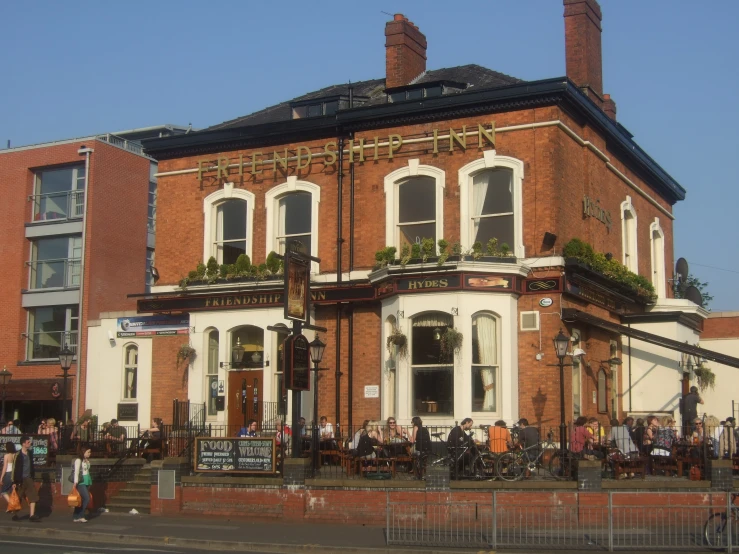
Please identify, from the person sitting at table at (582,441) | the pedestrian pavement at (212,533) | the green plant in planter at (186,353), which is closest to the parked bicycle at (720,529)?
the person sitting at table at (582,441)

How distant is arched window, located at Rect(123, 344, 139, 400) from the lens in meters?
29.8

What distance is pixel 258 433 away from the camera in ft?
79.6

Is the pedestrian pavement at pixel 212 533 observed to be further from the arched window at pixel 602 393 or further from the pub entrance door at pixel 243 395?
the arched window at pixel 602 393

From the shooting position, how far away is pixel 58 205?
43688mm

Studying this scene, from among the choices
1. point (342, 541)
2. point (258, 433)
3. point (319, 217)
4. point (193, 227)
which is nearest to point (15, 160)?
point (193, 227)

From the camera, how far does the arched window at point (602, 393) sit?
27.0 m

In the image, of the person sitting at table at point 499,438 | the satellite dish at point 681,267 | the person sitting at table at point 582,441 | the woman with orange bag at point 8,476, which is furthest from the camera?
the satellite dish at point 681,267

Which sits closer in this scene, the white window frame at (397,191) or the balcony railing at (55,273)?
the white window frame at (397,191)

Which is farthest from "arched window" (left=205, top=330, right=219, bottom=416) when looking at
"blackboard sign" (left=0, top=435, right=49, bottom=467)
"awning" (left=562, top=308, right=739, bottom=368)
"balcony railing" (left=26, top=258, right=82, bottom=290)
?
"balcony railing" (left=26, top=258, right=82, bottom=290)

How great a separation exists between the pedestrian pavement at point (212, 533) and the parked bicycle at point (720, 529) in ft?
14.3

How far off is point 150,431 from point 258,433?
3232mm

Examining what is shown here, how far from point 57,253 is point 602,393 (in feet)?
84.9

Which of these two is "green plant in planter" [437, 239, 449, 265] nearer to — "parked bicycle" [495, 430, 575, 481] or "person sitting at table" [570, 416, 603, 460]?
"person sitting at table" [570, 416, 603, 460]

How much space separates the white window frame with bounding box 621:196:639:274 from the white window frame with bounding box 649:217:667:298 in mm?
2046
